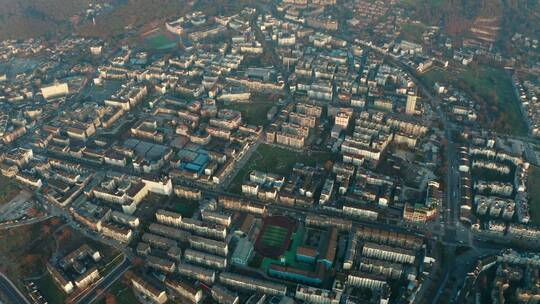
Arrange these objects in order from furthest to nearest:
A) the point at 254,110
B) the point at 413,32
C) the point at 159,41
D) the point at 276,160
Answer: the point at 413,32, the point at 159,41, the point at 254,110, the point at 276,160

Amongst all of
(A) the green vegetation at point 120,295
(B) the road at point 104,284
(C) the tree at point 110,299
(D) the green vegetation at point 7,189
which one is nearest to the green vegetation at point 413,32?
(B) the road at point 104,284

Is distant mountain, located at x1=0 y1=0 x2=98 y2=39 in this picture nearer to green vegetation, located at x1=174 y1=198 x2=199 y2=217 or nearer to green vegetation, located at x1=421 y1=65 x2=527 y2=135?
green vegetation, located at x1=174 y1=198 x2=199 y2=217

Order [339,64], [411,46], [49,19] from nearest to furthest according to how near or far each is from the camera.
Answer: [339,64]
[411,46]
[49,19]

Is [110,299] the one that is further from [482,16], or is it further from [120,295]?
[482,16]

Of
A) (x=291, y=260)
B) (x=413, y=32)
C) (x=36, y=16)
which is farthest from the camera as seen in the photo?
(x=36, y=16)

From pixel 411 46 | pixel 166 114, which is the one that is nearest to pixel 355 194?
pixel 166 114

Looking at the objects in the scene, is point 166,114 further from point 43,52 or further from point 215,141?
point 43,52

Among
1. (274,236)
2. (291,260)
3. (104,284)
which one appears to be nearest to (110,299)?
(104,284)

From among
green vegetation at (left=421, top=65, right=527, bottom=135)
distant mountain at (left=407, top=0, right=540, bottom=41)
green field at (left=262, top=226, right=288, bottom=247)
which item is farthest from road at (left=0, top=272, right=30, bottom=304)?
distant mountain at (left=407, top=0, right=540, bottom=41)
